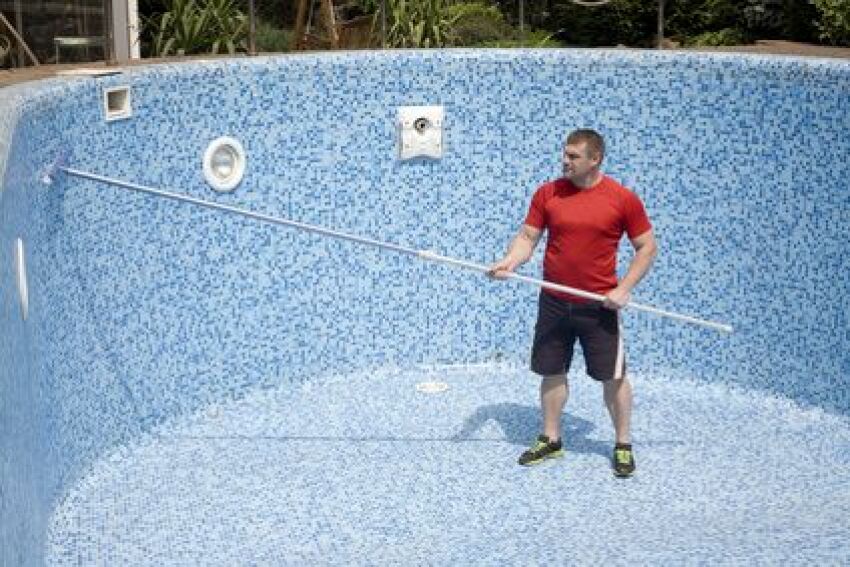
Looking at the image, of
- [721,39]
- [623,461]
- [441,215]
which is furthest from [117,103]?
[721,39]

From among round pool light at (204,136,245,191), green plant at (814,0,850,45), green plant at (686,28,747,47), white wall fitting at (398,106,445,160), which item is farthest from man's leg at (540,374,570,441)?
green plant at (686,28,747,47)

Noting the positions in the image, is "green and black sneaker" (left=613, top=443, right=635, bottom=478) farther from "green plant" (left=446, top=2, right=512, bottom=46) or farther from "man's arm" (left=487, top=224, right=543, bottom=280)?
"green plant" (left=446, top=2, right=512, bottom=46)

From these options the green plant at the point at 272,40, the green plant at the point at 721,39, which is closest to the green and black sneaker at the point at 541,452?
the green plant at the point at 272,40

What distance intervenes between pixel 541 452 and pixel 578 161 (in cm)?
123

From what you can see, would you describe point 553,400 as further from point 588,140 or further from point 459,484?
point 588,140

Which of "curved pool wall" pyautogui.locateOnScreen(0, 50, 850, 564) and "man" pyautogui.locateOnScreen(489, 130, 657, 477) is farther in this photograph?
"curved pool wall" pyautogui.locateOnScreen(0, 50, 850, 564)

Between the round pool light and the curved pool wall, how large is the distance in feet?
0.15

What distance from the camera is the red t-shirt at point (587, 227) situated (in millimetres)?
5375

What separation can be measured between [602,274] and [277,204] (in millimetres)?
1760

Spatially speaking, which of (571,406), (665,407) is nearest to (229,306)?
(571,406)

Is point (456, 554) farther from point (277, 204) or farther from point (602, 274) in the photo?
point (277, 204)

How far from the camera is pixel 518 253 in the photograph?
5.45m

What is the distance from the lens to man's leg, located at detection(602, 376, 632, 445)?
5.70 meters

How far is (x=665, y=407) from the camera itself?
6547 millimetres
